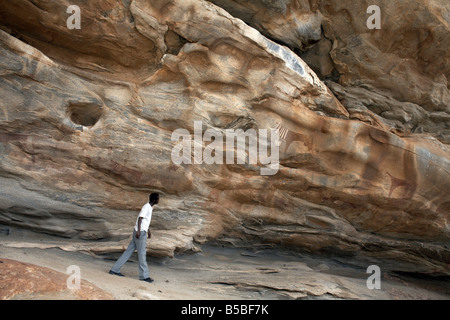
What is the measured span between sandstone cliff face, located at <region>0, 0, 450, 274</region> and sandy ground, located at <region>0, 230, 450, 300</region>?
0.27m

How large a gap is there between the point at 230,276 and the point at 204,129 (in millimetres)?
2484

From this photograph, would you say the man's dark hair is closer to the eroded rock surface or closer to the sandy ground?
the sandy ground

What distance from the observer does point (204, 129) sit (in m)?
7.09

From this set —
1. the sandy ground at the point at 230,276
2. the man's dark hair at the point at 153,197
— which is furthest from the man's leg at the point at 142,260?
the man's dark hair at the point at 153,197

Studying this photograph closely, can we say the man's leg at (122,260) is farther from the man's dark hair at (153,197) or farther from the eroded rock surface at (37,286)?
the eroded rock surface at (37,286)

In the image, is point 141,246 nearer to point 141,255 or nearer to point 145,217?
point 141,255

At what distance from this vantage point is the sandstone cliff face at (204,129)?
655 centimetres

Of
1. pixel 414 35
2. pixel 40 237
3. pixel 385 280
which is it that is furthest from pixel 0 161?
pixel 414 35

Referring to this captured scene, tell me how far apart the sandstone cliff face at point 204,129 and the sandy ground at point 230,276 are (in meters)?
0.27

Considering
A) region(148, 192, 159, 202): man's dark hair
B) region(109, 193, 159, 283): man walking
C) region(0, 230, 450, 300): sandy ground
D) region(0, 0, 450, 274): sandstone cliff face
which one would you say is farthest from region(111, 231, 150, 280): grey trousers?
region(0, 0, 450, 274): sandstone cliff face

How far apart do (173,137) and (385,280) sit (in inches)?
180

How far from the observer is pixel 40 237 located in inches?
252

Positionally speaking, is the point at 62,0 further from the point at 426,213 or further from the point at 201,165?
the point at 426,213

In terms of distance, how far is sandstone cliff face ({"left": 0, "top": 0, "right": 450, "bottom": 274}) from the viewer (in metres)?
6.55
